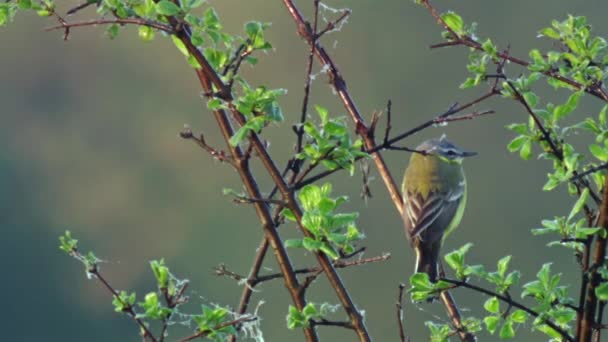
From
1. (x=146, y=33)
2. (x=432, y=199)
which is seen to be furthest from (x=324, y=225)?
(x=432, y=199)

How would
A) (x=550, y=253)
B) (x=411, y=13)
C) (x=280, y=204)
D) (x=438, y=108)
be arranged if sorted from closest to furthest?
(x=280, y=204) → (x=550, y=253) → (x=438, y=108) → (x=411, y=13)

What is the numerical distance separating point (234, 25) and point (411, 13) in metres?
3.83

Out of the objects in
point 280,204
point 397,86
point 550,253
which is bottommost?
point 550,253

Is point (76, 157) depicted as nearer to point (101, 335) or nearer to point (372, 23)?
point (101, 335)

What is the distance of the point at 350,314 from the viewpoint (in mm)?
2209

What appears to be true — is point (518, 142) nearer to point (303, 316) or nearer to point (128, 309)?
point (303, 316)

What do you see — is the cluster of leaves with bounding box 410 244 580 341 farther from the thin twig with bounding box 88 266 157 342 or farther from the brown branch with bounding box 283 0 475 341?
the thin twig with bounding box 88 266 157 342

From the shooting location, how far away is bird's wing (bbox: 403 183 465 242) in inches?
192

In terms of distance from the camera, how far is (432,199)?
Result: 17.0 ft

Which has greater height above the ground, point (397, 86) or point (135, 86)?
point (135, 86)

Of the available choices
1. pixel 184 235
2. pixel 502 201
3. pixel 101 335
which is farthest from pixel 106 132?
pixel 502 201

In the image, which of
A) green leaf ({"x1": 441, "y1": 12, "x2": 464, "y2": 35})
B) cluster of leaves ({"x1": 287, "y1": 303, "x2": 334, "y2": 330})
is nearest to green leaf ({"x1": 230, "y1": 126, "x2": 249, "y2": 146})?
cluster of leaves ({"x1": 287, "y1": 303, "x2": 334, "y2": 330})

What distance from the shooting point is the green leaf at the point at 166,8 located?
224cm

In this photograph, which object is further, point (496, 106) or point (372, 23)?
point (372, 23)
